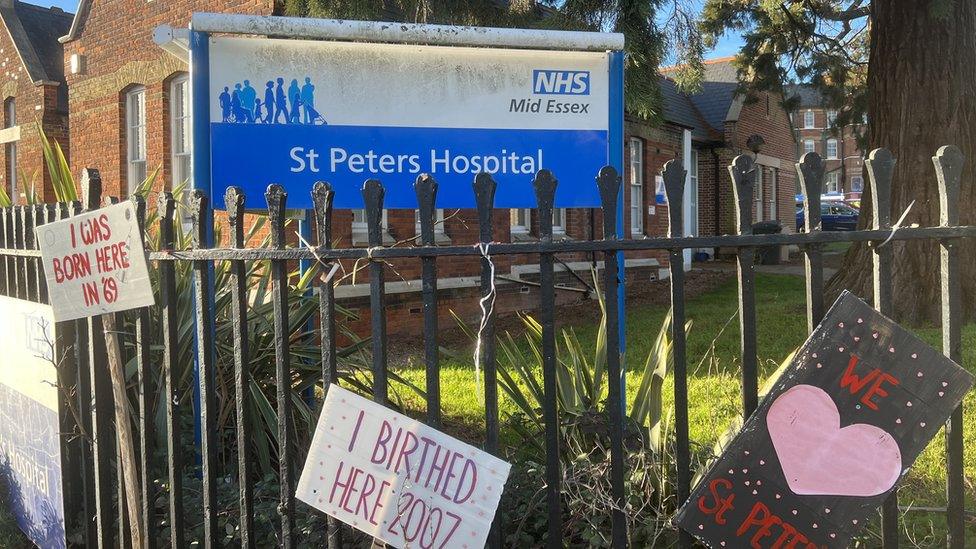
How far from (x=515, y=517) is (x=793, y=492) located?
1.21 m

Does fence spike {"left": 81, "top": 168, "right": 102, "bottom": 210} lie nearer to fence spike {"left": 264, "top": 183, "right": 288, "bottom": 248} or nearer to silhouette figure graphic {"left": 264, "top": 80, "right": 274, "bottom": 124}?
fence spike {"left": 264, "top": 183, "right": 288, "bottom": 248}

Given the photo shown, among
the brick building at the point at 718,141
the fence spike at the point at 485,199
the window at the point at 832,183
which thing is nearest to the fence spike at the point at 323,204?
the fence spike at the point at 485,199

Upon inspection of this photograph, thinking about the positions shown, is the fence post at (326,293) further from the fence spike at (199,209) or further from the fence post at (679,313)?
the fence post at (679,313)

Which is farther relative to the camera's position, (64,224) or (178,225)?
(178,225)

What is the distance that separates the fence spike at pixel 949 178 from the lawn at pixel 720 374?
1.29 m

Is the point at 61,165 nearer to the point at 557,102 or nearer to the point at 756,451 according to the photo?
the point at 557,102

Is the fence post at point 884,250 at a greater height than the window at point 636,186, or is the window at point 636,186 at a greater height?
the window at point 636,186

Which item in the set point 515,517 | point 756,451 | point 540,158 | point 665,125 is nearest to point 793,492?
point 756,451

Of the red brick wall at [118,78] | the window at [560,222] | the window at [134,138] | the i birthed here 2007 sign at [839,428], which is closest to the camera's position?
the i birthed here 2007 sign at [839,428]

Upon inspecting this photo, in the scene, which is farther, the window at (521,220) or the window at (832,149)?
the window at (832,149)

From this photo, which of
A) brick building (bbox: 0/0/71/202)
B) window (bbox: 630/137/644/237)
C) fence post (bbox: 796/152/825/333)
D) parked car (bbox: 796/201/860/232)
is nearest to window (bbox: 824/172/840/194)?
parked car (bbox: 796/201/860/232)

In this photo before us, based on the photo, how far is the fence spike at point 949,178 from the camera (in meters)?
2.12

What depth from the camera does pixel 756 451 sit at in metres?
2.14

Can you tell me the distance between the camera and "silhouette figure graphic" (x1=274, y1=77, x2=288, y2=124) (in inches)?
159
